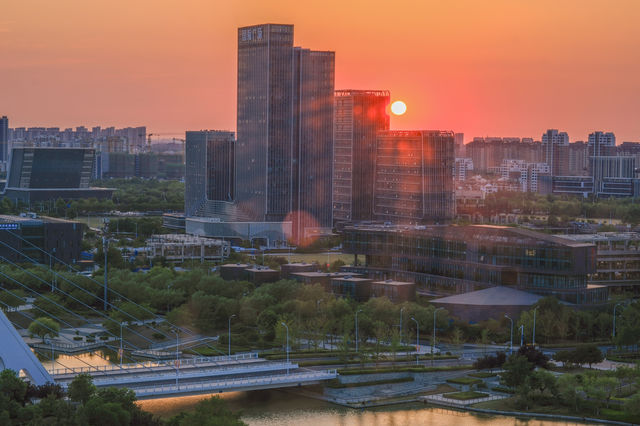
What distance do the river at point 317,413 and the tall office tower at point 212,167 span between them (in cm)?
2586

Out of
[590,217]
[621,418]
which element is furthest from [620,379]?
[590,217]

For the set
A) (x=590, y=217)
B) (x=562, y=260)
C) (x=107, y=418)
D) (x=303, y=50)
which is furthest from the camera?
(x=590, y=217)

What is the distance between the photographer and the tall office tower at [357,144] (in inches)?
1672

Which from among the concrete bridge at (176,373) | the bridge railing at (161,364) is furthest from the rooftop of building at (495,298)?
the concrete bridge at (176,373)

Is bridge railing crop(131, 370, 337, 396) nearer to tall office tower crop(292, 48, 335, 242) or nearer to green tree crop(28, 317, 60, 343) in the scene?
green tree crop(28, 317, 60, 343)

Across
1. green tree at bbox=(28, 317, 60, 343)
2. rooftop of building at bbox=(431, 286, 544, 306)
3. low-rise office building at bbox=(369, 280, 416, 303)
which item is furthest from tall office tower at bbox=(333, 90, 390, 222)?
green tree at bbox=(28, 317, 60, 343)

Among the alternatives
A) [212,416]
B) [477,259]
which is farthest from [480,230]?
[212,416]

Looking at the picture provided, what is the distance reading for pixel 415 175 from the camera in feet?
126

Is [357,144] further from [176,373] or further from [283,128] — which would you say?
[176,373]

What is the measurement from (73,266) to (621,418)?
1717 centimetres

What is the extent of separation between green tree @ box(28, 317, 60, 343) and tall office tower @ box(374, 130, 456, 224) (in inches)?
763

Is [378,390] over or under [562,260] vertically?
under

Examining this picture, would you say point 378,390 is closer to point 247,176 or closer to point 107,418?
point 107,418

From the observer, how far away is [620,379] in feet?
54.0
